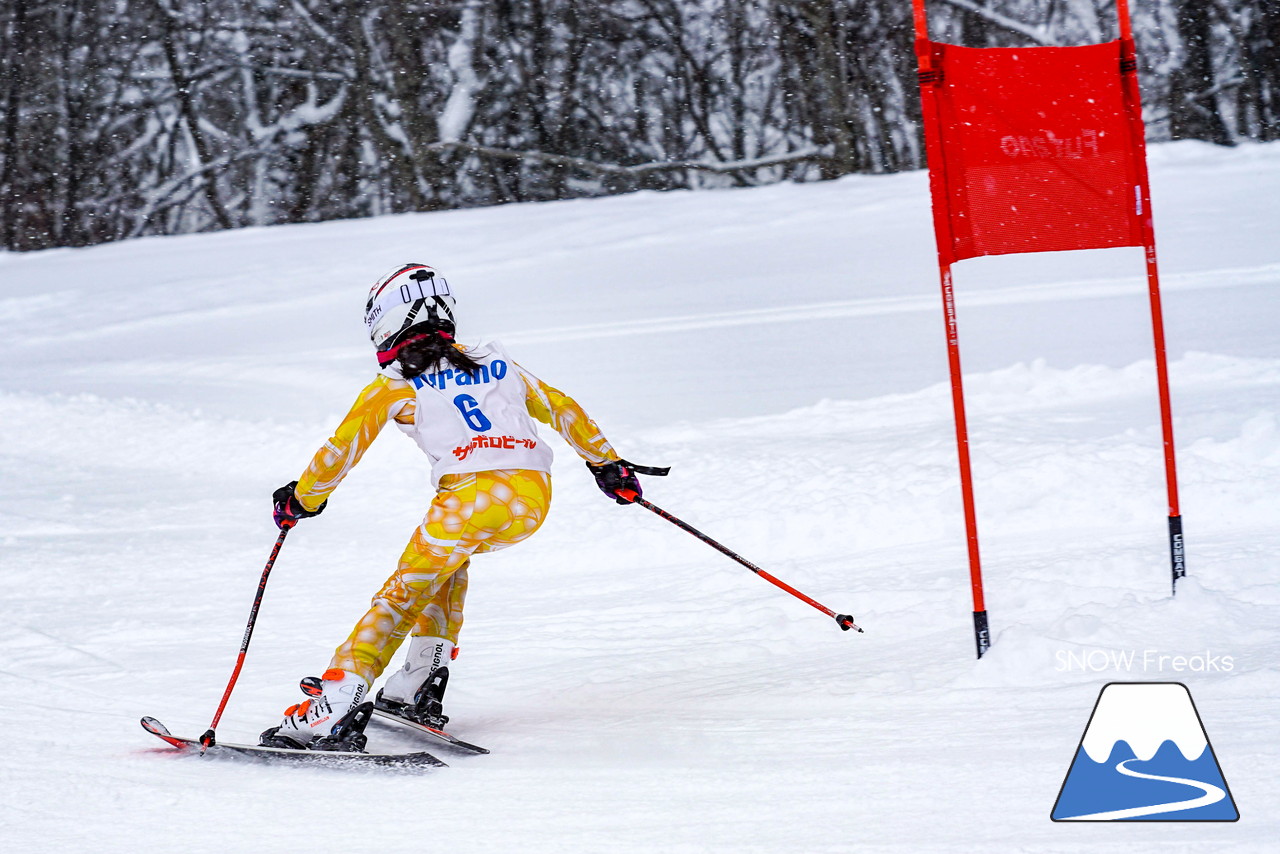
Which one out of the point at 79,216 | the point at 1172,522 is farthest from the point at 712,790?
the point at 79,216

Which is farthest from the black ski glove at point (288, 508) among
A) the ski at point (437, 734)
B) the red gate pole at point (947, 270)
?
the red gate pole at point (947, 270)

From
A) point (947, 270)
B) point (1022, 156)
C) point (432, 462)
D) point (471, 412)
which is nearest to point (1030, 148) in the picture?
point (1022, 156)

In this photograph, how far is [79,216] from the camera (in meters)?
17.3

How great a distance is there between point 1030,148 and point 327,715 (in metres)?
3.15

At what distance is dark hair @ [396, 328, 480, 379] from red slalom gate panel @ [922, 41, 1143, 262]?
5.81ft

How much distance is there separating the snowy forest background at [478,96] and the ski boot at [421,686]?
12.8 meters

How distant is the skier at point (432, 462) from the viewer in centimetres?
403

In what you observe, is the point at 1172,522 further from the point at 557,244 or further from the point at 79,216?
the point at 79,216

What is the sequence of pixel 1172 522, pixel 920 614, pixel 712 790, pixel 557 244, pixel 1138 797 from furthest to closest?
pixel 557 244 < pixel 920 614 < pixel 1172 522 < pixel 712 790 < pixel 1138 797

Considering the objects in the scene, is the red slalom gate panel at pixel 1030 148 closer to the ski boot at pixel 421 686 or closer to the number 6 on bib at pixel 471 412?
the number 6 on bib at pixel 471 412

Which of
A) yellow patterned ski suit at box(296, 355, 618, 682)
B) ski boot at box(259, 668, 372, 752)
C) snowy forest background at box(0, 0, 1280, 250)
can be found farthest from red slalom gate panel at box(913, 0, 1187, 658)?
snowy forest background at box(0, 0, 1280, 250)

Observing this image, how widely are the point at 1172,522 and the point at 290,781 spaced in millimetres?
3421

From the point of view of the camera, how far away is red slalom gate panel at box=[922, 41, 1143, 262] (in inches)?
168

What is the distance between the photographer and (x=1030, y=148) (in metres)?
4.32
